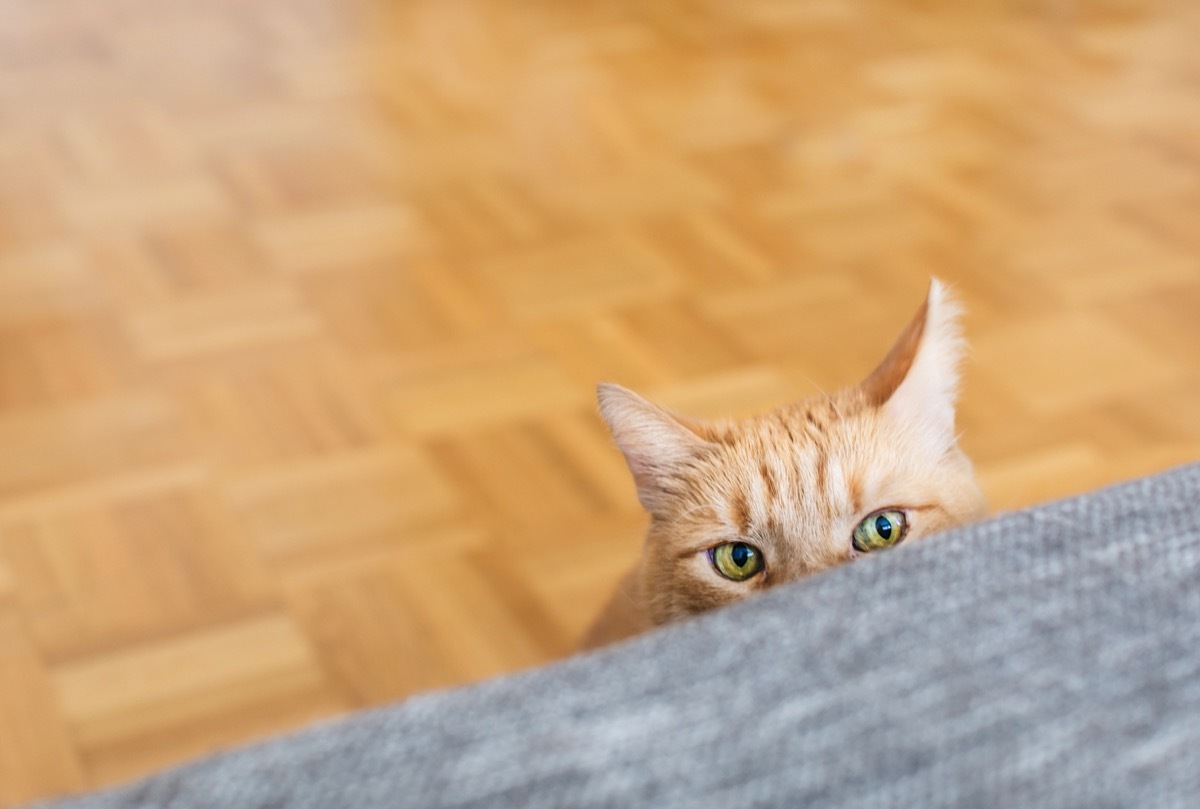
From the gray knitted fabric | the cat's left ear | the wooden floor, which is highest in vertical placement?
the gray knitted fabric

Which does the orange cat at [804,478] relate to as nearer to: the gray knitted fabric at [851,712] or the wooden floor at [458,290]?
the gray knitted fabric at [851,712]

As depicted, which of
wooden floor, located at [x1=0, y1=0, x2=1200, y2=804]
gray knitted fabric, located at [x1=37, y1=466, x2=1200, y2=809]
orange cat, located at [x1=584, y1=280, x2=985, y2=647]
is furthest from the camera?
wooden floor, located at [x1=0, y1=0, x2=1200, y2=804]

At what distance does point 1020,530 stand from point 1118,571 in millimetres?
37

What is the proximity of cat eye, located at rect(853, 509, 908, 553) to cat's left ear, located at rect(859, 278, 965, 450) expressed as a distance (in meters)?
0.07

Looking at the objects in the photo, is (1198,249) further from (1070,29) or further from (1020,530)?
(1020,530)

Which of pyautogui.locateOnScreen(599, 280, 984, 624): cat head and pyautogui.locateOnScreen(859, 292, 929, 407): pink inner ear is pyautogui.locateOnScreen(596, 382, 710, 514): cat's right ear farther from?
pyautogui.locateOnScreen(859, 292, 929, 407): pink inner ear

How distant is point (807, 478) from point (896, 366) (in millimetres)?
113

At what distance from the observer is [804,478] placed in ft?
2.77

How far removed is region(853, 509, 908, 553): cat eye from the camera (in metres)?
0.84

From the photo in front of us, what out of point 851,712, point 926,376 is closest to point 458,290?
point 926,376

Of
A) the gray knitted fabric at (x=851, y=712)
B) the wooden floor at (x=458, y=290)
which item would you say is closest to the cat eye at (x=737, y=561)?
the gray knitted fabric at (x=851, y=712)

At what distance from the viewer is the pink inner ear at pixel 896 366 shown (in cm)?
86

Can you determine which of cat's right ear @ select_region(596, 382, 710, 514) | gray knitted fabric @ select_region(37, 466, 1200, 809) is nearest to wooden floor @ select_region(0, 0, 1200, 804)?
cat's right ear @ select_region(596, 382, 710, 514)

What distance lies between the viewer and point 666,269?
230cm
